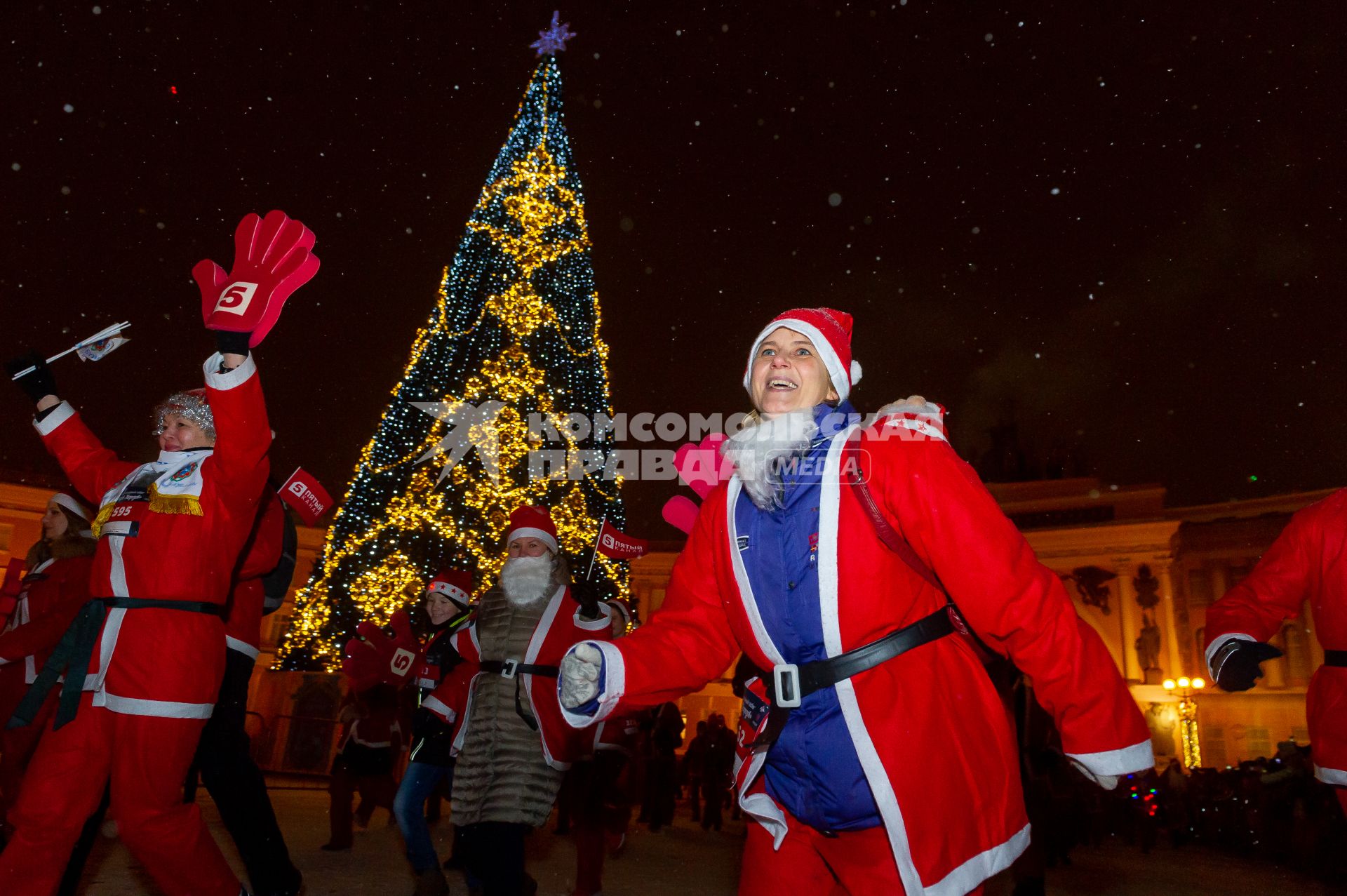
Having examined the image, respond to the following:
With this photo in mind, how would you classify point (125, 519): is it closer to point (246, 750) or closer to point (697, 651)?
point (246, 750)

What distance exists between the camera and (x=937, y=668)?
7.57 ft

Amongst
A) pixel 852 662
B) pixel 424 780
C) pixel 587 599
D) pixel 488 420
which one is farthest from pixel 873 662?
pixel 488 420

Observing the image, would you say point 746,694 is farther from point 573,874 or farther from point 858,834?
point 573,874

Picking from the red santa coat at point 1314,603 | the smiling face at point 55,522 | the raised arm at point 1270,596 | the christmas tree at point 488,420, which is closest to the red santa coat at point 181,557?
the smiling face at point 55,522

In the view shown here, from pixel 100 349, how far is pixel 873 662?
4.05 metres

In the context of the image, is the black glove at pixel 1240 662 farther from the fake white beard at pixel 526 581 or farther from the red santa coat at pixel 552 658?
the fake white beard at pixel 526 581

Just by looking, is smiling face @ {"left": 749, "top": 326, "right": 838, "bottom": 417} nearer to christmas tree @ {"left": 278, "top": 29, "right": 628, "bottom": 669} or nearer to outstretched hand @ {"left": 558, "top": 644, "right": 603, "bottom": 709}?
outstretched hand @ {"left": 558, "top": 644, "right": 603, "bottom": 709}

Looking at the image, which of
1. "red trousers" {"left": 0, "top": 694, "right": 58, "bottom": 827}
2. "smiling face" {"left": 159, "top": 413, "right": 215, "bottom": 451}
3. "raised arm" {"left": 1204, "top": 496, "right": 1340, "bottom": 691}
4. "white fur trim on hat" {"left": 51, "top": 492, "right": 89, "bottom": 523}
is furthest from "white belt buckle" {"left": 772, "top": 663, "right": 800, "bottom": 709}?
"white fur trim on hat" {"left": 51, "top": 492, "right": 89, "bottom": 523}

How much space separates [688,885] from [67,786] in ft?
15.7

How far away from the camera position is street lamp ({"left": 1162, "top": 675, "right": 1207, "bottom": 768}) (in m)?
30.5

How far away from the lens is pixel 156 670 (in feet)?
10.9

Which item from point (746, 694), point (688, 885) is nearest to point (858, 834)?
point (746, 694)

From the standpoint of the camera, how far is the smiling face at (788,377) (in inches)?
113

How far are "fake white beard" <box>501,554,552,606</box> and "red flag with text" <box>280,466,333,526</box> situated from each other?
1.49 meters
